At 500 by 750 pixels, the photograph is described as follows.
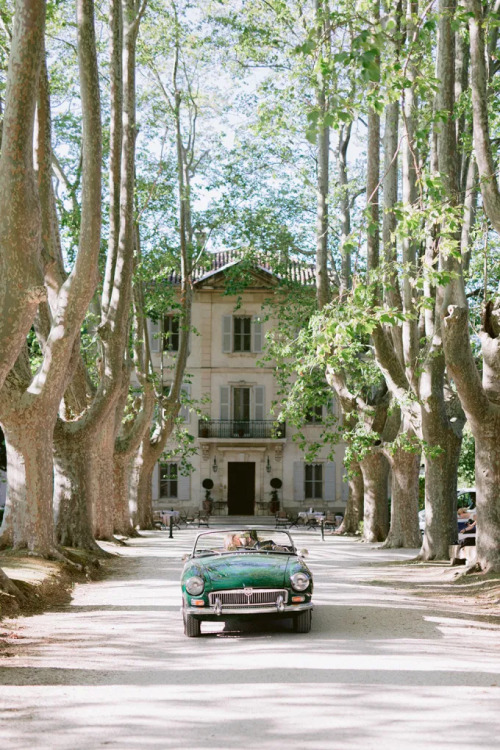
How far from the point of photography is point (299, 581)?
10031 mm

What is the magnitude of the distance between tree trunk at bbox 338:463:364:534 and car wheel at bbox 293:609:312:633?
25339 millimetres

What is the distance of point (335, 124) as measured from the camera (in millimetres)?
9531

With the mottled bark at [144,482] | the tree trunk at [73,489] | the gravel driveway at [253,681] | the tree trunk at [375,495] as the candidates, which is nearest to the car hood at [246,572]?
the gravel driveway at [253,681]

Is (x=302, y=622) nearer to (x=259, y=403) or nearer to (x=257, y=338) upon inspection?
(x=259, y=403)

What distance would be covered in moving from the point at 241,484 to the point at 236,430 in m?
2.99

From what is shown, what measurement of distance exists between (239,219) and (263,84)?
8340 mm

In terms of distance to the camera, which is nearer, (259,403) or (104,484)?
(104,484)

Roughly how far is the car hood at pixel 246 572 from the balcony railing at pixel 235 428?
136ft

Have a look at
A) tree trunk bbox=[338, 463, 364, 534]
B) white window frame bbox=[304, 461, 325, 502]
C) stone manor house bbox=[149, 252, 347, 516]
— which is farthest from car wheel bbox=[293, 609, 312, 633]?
white window frame bbox=[304, 461, 325, 502]

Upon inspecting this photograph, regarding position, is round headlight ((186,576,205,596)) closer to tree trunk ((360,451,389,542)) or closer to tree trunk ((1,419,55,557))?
tree trunk ((1,419,55,557))

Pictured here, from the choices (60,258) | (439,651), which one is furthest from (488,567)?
(60,258)

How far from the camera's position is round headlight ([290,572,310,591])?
9984mm

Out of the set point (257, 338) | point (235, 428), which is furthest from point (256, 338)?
point (235, 428)

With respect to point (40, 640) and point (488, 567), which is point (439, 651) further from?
point (488, 567)
